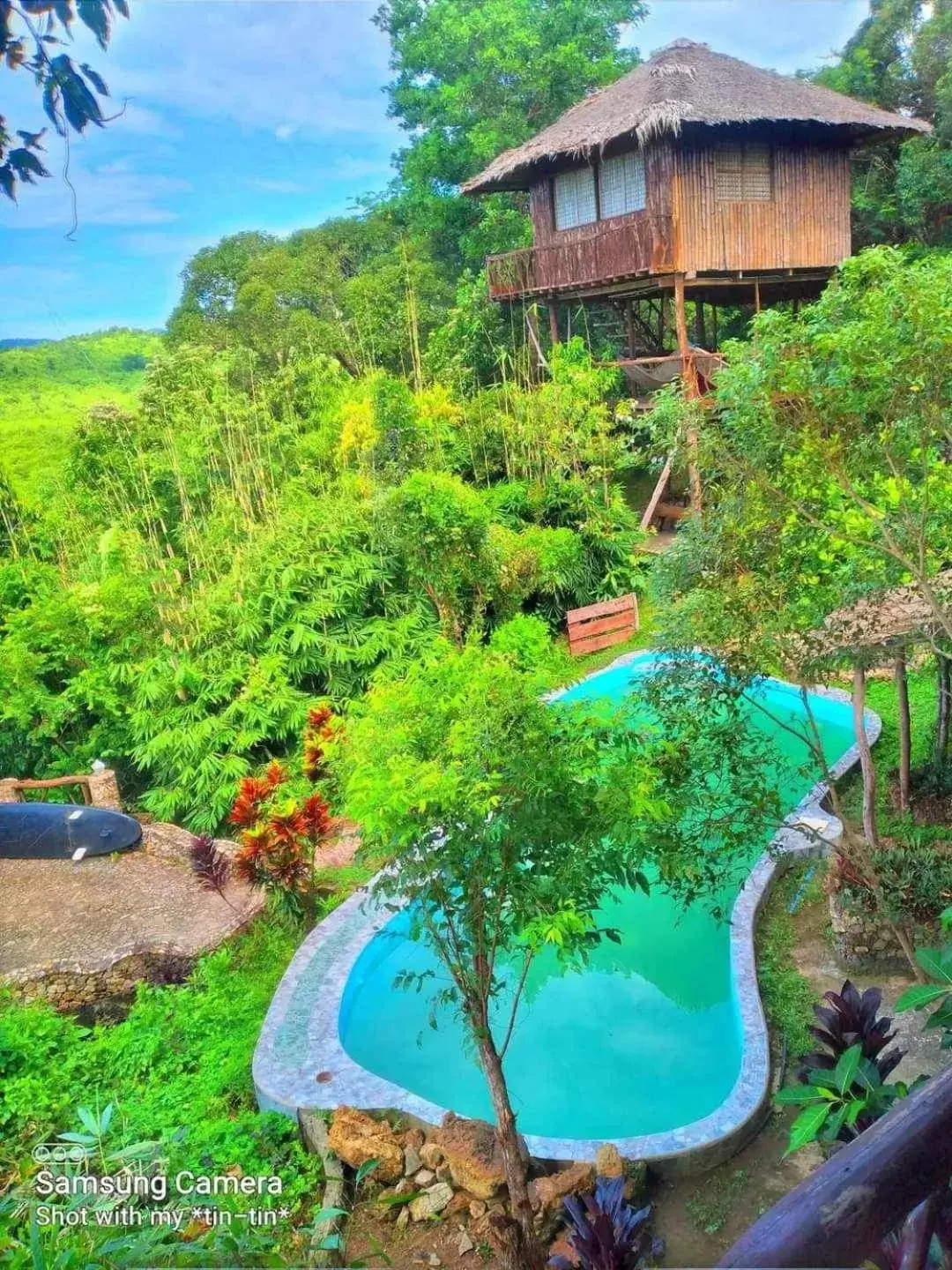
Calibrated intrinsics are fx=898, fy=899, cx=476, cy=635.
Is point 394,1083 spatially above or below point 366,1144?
below

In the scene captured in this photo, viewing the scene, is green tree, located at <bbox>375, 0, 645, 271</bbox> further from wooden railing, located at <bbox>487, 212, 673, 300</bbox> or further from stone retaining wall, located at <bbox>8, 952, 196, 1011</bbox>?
stone retaining wall, located at <bbox>8, 952, 196, 1011</bbox>

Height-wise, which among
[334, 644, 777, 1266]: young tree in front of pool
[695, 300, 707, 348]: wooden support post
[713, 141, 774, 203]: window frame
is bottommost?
[334, 644, 777, 1266]: young tree in front of pool

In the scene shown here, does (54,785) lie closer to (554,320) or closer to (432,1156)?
(432,1156)

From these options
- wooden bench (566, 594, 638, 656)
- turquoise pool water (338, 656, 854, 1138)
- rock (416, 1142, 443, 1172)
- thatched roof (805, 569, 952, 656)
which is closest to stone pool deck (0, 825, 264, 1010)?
turquoise pool water (338, 656, 854, 1138)

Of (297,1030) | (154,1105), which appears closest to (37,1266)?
(154,1105)

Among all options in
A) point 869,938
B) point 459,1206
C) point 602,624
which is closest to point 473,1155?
point 459,1206

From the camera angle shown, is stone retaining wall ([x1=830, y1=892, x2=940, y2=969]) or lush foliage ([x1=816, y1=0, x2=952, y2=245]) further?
lush foliage ([x1=816, y1=0, x2=952, y2=245])
